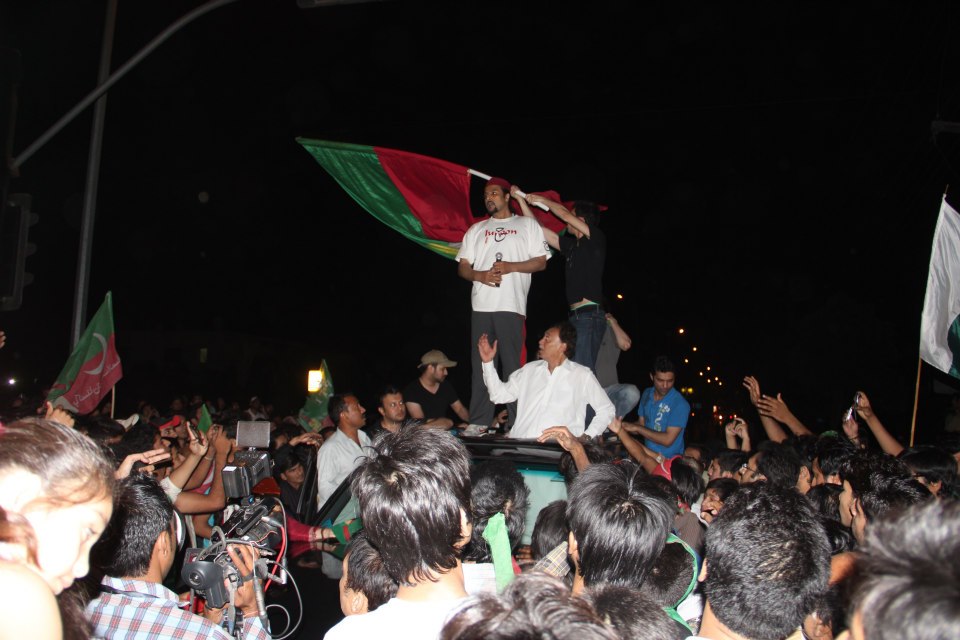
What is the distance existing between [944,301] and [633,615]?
737cm

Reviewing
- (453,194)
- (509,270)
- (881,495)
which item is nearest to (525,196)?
(509,270)

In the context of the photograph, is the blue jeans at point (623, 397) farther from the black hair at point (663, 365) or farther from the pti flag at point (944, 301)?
the pti flag at point (944, 301)

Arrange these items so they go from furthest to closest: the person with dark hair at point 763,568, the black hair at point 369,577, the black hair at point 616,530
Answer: the black hair at point 369,577 < the black hair at point 616,530 < the person with dark hair at point 763,568

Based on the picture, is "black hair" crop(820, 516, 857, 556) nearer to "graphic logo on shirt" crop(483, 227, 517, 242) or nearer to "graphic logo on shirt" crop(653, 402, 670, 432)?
"graphic logo on shirt" crop(653, 402, 670, 432)

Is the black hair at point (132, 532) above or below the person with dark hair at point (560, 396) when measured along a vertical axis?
below

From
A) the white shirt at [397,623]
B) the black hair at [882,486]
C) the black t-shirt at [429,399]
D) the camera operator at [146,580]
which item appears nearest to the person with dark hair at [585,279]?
the black t-shirt at [429,399]

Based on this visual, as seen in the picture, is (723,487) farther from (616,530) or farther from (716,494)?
(616,530)

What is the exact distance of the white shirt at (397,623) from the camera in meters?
2.40

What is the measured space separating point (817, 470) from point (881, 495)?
2119mm

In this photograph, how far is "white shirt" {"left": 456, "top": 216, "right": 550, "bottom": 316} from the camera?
822cm

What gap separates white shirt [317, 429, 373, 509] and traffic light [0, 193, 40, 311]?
9.67ft

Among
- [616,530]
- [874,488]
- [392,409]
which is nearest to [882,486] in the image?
[874,488]

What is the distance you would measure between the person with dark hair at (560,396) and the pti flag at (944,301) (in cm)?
352

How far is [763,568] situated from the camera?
107 inches
